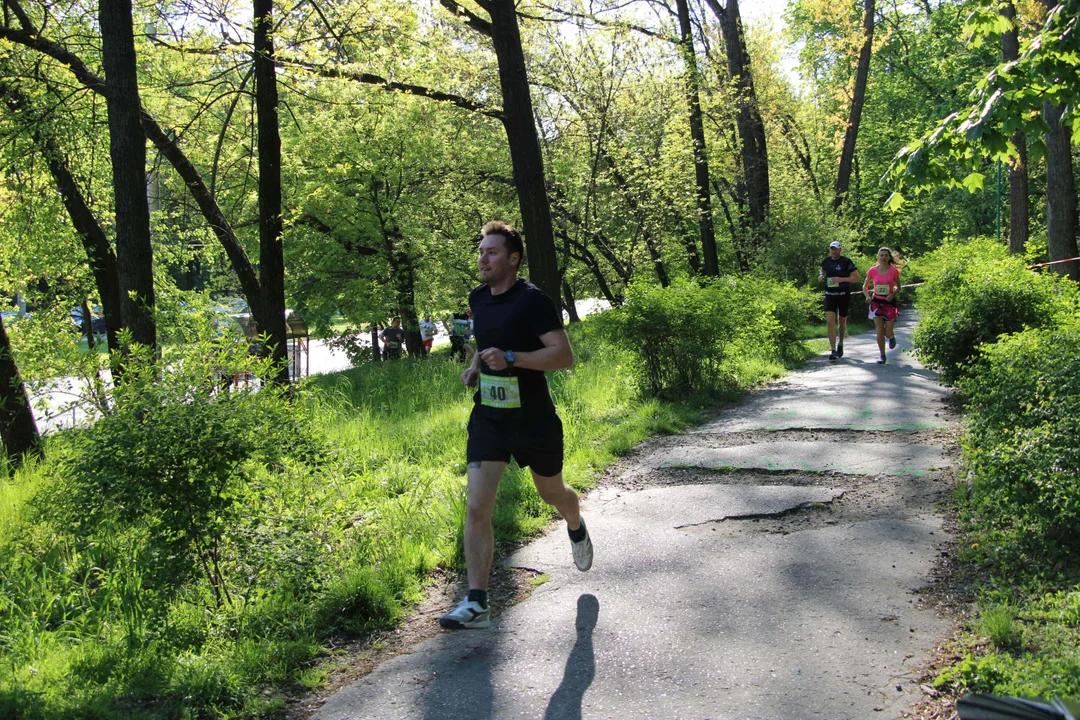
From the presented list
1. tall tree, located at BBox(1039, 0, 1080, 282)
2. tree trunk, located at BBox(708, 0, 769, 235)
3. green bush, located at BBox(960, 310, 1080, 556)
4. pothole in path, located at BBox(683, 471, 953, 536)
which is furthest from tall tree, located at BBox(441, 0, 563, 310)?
tree trunk, located at BBox(708, 0, 769, 235)

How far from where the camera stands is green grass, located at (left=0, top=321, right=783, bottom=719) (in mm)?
4109

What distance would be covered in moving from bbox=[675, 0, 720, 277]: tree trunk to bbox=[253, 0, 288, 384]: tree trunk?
43.6ft

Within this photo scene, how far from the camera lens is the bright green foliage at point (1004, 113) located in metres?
5.74

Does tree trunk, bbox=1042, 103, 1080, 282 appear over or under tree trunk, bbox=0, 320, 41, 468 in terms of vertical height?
over

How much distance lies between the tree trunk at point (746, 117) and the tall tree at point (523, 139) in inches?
514

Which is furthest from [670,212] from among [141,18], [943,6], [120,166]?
[943,6]

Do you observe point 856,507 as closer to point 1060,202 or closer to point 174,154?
point 174,154

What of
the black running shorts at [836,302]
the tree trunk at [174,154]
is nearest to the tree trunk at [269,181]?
the tree trunk at [174,154]

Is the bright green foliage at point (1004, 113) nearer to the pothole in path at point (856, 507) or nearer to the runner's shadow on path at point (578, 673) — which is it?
the pothole in path at point (856, 507)

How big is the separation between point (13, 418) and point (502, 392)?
7.80 m

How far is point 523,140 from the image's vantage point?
1237cm

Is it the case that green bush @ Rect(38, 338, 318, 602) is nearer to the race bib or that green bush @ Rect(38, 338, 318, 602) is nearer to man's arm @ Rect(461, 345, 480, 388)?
man's arm @ Rect(461, 345, 480, 388)

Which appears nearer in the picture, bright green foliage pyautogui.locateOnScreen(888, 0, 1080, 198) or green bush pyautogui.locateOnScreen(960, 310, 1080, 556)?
green bush pyautogui.locateOnScreen(960, 310, 1080, 556)

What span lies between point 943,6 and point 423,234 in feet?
104
